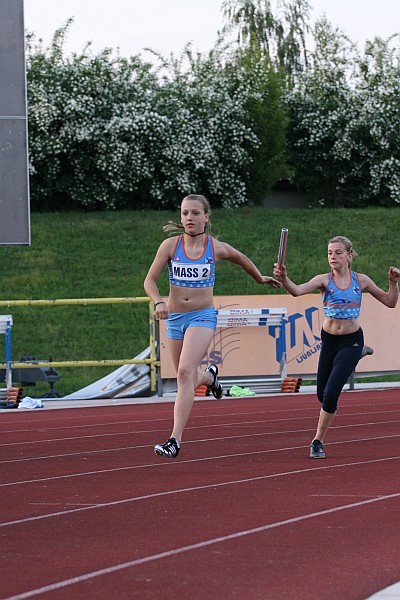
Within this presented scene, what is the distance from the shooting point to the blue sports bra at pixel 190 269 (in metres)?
9.68

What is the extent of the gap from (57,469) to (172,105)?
37.7 metres

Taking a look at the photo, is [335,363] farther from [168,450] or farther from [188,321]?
[168,450]

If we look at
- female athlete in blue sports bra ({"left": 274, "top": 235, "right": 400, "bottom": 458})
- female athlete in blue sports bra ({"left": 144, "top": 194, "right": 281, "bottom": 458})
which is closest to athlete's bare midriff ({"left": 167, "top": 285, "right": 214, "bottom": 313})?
female athlete in blue sports bra ({"left": 144, "top": 194, "right": 281, "bottom": 458})

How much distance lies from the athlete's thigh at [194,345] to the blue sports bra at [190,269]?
14.3 inches

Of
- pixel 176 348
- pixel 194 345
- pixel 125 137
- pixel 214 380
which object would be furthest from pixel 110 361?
pixel 125 137

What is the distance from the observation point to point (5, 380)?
19.2 metres

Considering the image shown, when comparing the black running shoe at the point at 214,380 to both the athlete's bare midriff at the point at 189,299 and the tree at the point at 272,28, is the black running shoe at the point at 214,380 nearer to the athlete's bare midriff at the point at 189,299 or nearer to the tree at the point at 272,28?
the athlete's bare midriff at the point at 189,299

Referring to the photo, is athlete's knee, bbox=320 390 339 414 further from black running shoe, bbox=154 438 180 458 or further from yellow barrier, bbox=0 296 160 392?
yellow barrier, bbox=0 296 160 392

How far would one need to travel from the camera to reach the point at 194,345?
31.2 ft

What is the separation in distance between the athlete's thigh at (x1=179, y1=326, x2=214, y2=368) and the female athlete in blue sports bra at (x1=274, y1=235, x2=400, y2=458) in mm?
984

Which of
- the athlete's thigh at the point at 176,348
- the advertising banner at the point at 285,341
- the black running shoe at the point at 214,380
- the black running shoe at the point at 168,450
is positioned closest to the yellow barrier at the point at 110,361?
the advertising banner at the point at 285,341

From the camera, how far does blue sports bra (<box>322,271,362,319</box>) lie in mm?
10148

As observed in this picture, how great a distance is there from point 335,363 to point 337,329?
0.28 metres

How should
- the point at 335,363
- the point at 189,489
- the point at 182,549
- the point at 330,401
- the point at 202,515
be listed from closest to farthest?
1. the point at 182,549
2. the point at 202,515
3. the point at 189,489
4. the point at 330,401
5. the point at 335,363
